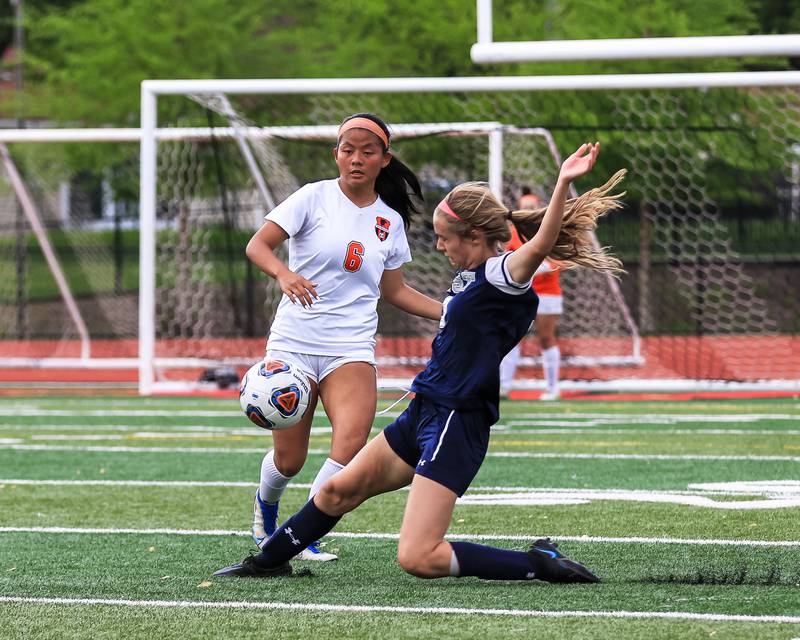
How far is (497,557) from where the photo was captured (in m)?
5.37

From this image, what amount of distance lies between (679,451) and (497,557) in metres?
5.02

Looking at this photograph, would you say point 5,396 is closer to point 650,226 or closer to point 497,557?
point 650,226

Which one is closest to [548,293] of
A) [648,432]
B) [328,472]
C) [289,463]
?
[648,432]

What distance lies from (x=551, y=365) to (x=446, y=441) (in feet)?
29.1

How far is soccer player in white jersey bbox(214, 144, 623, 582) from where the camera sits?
5.23 metres

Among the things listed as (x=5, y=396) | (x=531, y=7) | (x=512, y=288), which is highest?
(x=531, y=7)

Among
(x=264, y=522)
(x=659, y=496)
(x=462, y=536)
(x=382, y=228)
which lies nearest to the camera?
(x=382, y=228)

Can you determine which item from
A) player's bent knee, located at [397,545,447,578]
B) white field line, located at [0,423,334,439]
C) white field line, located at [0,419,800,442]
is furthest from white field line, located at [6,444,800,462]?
player's bent knee, located at [397,545,447,578]

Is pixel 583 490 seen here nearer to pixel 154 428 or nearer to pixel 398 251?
pixel 398 251

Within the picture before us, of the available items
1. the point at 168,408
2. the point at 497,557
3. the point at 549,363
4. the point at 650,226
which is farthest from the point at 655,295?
the point at 497,557

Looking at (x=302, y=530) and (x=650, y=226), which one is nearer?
(x=302, y=530)

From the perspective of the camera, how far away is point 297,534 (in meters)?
5.67

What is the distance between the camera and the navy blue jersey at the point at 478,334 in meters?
5.29

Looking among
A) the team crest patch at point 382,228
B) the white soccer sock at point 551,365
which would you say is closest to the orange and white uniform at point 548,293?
the white soccer sock at point 551,365
